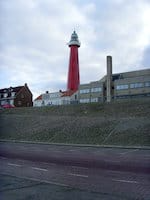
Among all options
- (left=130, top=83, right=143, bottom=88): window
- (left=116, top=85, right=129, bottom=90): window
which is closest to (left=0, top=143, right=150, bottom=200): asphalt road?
(left=130, top=83, right=143, bottom=88): window

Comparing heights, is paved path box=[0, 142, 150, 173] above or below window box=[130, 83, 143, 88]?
below

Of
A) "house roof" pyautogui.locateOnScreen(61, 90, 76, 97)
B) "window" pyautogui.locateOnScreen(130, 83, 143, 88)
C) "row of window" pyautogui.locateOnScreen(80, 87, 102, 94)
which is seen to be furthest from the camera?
"house roof" pyautogui.locateOnScreen(61, 90, 76, 97)

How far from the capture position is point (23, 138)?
30719 millimetres

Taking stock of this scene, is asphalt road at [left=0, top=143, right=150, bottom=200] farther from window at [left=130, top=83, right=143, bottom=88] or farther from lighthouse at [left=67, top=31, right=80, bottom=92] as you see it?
lighthouse at [left=67, top=31, right=80, bottom=92]

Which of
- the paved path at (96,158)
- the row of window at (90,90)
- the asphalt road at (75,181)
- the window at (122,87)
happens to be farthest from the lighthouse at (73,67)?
the asphalt road at (75,181)

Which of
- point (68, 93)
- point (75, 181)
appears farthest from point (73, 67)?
point (75, 181)

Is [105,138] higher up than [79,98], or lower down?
lower down

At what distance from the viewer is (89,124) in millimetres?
30812

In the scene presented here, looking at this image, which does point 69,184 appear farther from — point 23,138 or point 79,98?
point 79,98

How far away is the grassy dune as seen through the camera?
82.9 feet

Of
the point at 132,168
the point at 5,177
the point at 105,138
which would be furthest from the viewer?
the point at 105,138

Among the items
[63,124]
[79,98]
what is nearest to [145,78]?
[79,98]

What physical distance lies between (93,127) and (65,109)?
41.9ft

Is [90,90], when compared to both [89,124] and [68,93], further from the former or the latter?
[89,124]
